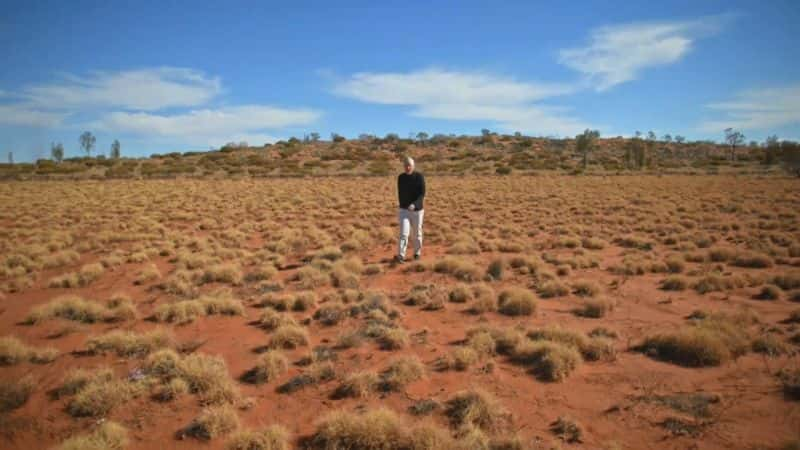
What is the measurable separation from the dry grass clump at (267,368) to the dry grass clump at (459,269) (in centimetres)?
523

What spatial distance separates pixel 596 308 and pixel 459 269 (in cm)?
348

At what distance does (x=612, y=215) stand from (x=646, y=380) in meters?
17.3

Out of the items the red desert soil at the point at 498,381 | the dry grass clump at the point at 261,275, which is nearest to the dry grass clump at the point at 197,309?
the red desert soil at the point at 498,381

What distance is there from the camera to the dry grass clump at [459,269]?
993 cm

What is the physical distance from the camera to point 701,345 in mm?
5578

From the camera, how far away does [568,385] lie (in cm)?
513

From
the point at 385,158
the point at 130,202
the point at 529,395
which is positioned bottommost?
the point at 529,395

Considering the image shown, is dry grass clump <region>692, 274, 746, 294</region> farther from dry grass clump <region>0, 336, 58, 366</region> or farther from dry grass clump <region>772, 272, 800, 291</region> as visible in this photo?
dry grass clump <region>0, 336, 58, 366</region>

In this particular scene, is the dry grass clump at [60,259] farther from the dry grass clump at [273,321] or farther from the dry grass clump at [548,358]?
the dry grass clump at [548,358]

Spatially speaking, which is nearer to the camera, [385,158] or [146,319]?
[146,319]

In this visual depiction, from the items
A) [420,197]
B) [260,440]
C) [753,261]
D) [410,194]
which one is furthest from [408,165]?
[753,261]

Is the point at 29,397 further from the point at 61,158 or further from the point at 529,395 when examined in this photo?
the point at 61,158

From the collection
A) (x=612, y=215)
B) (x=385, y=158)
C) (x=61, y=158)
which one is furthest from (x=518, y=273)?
(x=61, y=158)

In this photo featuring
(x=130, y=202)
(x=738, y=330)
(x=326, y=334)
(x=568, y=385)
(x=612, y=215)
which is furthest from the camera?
(x=130, y=202)
